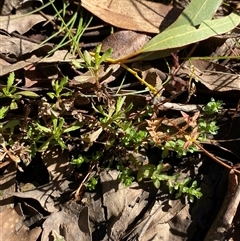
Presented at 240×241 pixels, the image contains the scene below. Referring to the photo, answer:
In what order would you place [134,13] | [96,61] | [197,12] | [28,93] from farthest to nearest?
[134,13] < [197,12] < [28,93] < [96,61]

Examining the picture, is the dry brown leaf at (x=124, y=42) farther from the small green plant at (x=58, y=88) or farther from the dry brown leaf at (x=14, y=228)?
the dry brown leaf at (x=14, y=228)

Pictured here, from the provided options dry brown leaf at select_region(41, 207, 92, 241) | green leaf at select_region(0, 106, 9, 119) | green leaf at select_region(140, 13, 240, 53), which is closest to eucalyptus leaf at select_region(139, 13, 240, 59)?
green leaf at select_region(140, 13, 240, 53)

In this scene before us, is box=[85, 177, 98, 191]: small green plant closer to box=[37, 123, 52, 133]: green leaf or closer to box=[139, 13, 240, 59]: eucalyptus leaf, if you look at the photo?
box=[37, 123, 52, 133]: green leaf

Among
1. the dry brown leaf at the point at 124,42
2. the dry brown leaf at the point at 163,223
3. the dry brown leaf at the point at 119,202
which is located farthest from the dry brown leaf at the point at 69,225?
the dry brown leaf at the point at 124,42

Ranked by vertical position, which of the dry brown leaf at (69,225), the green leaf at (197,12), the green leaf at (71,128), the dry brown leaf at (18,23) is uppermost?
the green leaf at (197,12)

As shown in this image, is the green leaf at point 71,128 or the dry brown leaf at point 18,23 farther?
the dry brown leaf at point 18,23

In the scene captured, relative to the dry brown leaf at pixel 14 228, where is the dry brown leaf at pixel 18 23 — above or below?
above

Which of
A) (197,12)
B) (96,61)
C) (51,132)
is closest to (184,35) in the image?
(197,12)

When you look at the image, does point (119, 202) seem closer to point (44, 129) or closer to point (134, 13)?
point (44, 129)
